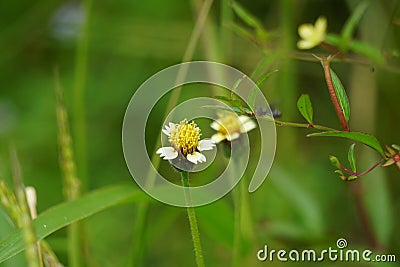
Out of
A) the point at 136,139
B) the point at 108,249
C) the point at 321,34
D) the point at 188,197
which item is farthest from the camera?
the point at 108,249

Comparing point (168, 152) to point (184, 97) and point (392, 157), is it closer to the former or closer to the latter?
point (392, 157)

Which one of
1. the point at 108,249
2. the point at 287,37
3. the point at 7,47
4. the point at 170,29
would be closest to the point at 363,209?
the point at 287,37

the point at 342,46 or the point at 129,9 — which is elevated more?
the point at 129,9

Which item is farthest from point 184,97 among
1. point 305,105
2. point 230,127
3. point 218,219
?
point 305,105

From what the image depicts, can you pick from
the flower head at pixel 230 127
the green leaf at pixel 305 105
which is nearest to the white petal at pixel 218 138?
the flower head at pixel 230 127

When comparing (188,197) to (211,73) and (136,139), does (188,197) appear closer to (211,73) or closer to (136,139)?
(136,139)

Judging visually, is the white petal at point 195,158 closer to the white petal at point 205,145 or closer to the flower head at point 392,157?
the white petal at point 205,145
